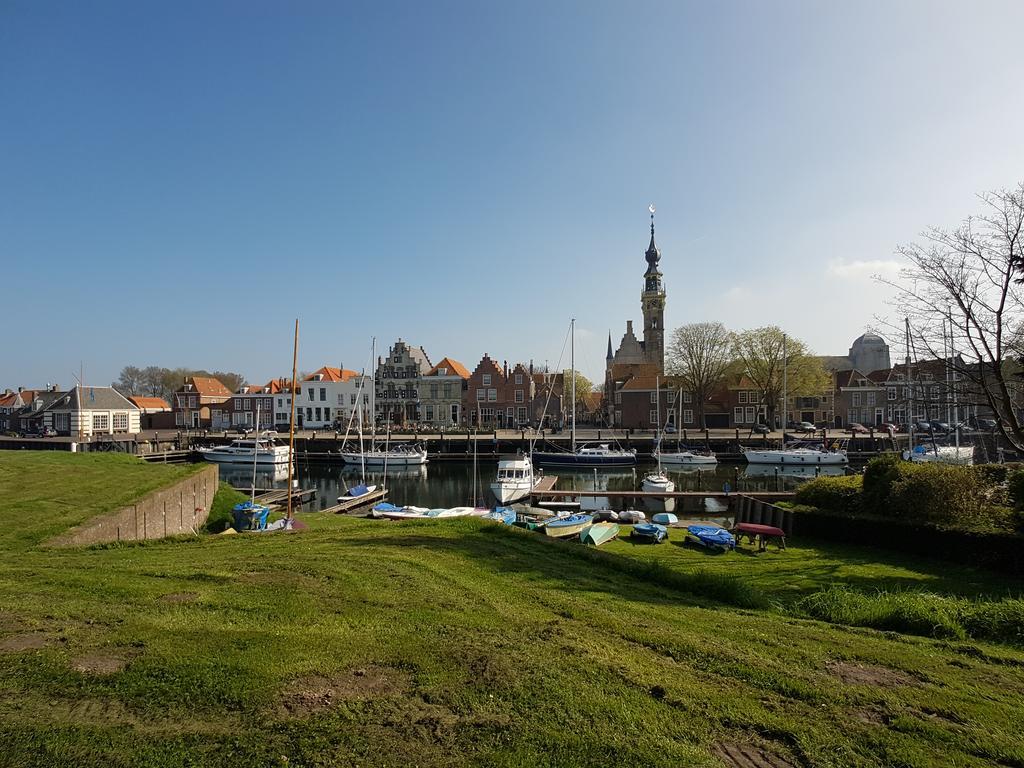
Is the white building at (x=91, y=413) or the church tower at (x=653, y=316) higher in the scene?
the church tower at (x=653, y=316)

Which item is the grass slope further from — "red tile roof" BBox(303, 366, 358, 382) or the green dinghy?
"red tile roof" BBox(303, 366, 358, 382)

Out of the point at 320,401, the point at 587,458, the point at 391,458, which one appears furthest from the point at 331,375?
the point at 587,458

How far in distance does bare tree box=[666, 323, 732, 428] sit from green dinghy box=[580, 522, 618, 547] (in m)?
51.0

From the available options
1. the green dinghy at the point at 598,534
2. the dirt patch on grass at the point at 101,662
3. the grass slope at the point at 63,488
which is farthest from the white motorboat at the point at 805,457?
the dirt patch on grass at the point at 101,662

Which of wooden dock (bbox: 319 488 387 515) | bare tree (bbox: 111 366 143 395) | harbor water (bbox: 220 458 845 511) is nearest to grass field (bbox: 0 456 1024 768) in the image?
wooden dock (bbox: 319 488 387 515)

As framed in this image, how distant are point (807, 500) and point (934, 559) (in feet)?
17.1

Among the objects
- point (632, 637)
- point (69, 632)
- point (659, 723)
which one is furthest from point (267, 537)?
point (659, 723)

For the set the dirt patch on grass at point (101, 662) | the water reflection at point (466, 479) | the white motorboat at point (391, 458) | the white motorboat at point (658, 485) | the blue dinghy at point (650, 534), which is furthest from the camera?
the white motorboat at point (391, 458)

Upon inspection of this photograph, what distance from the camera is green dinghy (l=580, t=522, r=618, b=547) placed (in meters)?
17.8

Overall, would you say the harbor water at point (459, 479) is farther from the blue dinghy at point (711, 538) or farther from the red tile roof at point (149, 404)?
the red tile roof at point (149, 404)

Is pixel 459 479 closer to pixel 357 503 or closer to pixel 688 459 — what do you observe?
pixel 357 503

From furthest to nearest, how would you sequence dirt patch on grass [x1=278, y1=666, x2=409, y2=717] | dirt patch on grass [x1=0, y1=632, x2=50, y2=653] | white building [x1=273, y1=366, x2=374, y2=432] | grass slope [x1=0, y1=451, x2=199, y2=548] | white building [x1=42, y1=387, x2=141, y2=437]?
white building [x1=273, y1=366, x2=374, y2=432]
white building [x1=42, y1=387, x2=141, y2=437]
grass slope [x1=0, y1=451, x2=199, y2=548]
dirt patch on grass [x1=0, y1=632, x2=50, y2=653]
dirt patch on grass [x1=278, y1=666, x2=409, y2=717]

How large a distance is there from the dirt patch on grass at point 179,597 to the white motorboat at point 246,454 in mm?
45559

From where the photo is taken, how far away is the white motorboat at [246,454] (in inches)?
1957
